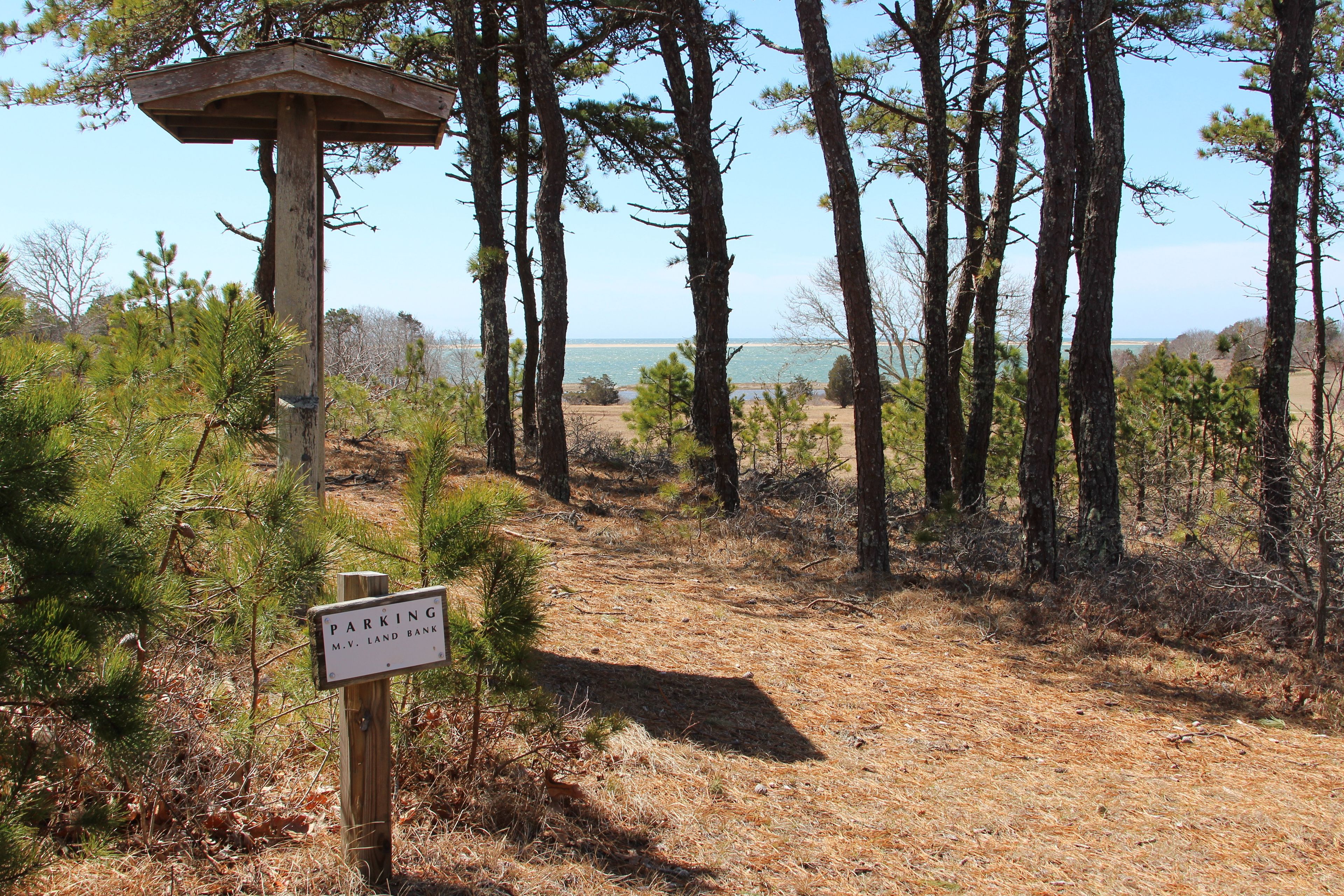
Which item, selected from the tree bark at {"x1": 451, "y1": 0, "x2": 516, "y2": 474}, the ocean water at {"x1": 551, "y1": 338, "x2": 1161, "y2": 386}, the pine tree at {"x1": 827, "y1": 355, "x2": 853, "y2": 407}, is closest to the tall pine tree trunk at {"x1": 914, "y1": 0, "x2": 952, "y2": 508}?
the tree bark at {"x1": 451, "y1": 0, "x2": 516, "y2": 474}

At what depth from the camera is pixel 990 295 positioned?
10547 mm

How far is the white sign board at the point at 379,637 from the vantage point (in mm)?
2318

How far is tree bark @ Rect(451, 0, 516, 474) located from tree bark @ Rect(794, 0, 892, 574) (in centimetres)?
462

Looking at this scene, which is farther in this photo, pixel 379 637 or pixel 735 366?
pixel 735 366

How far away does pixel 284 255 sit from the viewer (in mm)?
3719

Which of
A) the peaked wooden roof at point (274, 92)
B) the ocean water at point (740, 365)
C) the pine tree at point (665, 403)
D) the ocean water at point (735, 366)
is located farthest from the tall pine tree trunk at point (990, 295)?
the ocean water at point (735, 366)

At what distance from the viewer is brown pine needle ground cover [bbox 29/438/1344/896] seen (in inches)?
114

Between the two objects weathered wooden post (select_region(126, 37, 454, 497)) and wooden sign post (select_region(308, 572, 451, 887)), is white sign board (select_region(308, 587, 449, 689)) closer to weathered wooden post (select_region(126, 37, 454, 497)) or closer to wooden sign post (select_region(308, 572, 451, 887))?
wooden sign post (select_region(308, 572, 451, 887))

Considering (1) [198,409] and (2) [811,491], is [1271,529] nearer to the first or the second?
(2) [811,491]

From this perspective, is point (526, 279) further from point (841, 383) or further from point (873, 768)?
point (841, 383)

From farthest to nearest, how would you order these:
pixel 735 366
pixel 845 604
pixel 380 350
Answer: pixel 735 366 < pixel 380 350 < pixel 845 604

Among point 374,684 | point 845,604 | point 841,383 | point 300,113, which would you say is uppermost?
point 300,113

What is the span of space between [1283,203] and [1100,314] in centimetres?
362

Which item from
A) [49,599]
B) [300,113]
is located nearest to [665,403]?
[300,113]
